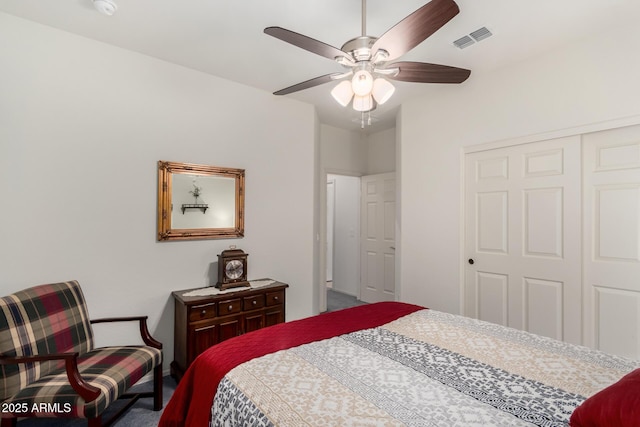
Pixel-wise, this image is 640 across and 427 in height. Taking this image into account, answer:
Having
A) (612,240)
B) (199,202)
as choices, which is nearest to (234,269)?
(199,202)

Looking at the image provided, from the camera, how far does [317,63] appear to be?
2.74 m

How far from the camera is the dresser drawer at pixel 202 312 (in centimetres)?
250

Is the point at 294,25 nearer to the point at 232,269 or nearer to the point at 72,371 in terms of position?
the point at 232,269

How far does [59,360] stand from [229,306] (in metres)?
1.14

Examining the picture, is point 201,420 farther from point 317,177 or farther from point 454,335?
point 317,177

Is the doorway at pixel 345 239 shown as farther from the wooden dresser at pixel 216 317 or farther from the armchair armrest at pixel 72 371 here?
the armchair armrest at pixel 72 371

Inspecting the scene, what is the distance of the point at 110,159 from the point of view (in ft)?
8.10

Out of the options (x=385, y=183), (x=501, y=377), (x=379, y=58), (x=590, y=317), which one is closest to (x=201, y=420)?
(x=501, y=377)

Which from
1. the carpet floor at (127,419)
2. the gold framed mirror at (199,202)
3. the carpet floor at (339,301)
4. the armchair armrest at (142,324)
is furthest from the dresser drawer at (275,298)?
the carpet floor at (339,301)

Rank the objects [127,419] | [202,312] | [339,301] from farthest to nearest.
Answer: [339,301] → [202,312] → [127,419]

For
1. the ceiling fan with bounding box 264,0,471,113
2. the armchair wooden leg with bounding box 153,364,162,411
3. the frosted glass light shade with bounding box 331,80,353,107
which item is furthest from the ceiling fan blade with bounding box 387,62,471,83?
the armchair wooden leg with bounding box 153,364,162,411

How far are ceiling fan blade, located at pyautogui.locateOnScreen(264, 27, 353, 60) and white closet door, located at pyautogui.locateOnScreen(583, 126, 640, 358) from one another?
2.12 metres

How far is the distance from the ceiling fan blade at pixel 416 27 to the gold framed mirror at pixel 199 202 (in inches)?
75.0

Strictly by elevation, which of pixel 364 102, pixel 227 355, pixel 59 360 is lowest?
pixel 59 360
